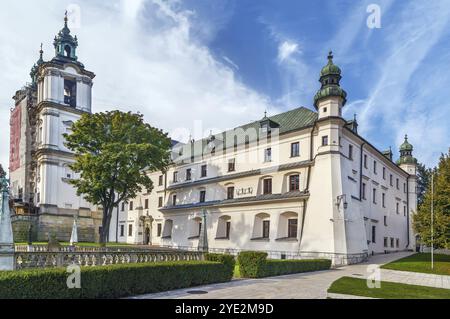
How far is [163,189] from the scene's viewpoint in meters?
47.0

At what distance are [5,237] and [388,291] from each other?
1449 centimetres

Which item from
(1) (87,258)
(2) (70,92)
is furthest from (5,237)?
(2) (70,92)

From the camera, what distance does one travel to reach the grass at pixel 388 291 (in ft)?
41.9

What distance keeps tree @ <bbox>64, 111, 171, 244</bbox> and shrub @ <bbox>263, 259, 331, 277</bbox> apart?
1647cm

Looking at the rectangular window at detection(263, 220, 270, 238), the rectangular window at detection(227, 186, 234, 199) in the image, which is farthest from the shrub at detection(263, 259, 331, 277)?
the rectangular window at detection(227, 186, 234, 199)

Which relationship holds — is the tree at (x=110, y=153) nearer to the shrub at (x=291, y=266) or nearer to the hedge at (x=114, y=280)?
the shrub at (x=291, y=266)

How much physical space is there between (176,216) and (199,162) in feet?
25.1

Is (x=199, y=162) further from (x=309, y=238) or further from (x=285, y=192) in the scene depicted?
(x=309, y=238)

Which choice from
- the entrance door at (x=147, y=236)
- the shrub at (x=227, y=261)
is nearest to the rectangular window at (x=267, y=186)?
the shrub at (x=227, y=261)

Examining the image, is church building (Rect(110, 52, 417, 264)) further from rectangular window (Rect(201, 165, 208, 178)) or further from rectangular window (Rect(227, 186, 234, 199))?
rectangular window (Rect(227, 186, 234, 199))

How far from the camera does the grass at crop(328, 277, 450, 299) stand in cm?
1278

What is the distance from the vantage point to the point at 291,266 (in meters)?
20.0

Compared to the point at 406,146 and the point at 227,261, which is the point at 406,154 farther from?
the point at 227,261
